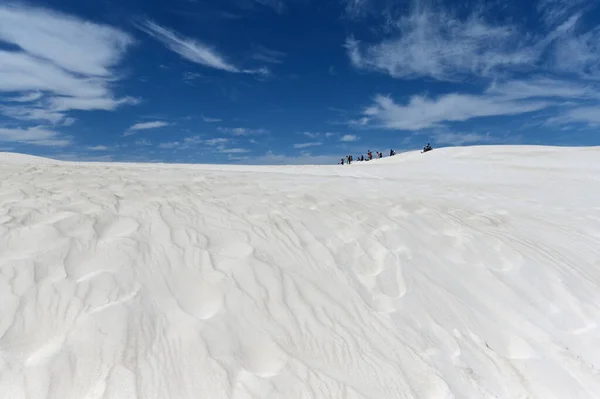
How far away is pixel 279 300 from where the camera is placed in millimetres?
3543

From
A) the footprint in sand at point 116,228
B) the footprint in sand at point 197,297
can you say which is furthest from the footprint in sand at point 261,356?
the footprint in sand at point 116,228

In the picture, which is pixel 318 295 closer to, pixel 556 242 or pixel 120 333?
pixel 120 333

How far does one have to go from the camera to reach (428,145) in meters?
29.3

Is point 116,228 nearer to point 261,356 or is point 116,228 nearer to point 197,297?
point 197,297

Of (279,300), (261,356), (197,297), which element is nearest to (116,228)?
(197,297)

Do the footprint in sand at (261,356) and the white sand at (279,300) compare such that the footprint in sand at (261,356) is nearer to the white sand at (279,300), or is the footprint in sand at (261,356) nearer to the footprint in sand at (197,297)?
the white sand at (279,300)

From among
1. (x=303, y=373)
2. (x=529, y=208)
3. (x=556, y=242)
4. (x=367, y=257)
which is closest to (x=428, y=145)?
(x=529, y=208)

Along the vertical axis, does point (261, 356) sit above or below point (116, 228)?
below

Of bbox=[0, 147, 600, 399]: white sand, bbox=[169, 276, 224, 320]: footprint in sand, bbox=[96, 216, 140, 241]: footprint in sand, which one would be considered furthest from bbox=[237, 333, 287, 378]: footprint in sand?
bbox=[96, 216, 140, 241]: footprint in sand

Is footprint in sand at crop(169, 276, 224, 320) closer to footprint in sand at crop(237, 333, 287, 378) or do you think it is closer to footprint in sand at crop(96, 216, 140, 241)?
footprint in sand at crop(237, 333, 287, 378)

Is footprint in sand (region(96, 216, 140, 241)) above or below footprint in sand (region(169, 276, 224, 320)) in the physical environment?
above

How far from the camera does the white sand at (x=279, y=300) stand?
2664 millimetres

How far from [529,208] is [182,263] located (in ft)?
24.7

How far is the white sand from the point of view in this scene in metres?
2.66
